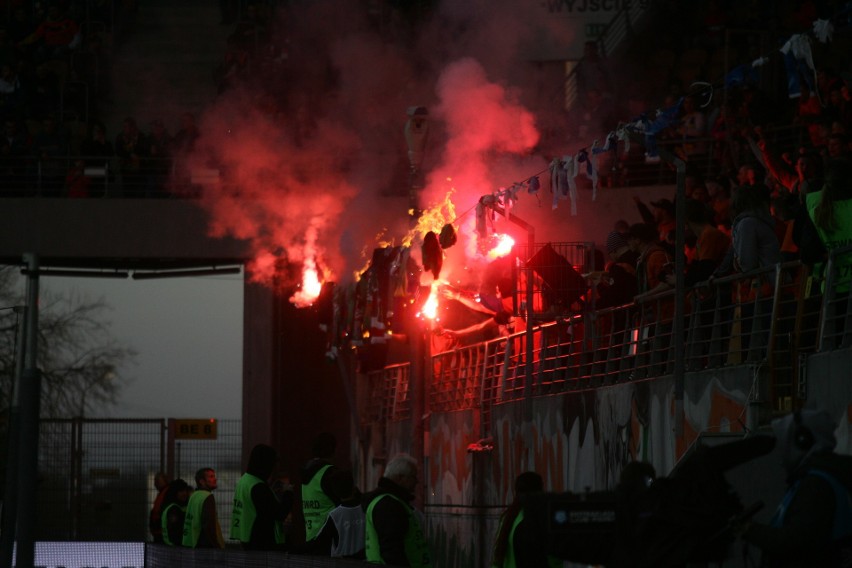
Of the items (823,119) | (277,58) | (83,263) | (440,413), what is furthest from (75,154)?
(823,119)

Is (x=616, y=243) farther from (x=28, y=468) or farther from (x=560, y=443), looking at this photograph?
(x=28, y=468)

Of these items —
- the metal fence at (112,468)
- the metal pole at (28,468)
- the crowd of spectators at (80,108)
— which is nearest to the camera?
the metal pole at (28,468)

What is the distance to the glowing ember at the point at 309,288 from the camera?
23875mm

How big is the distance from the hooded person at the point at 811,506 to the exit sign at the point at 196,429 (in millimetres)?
21115

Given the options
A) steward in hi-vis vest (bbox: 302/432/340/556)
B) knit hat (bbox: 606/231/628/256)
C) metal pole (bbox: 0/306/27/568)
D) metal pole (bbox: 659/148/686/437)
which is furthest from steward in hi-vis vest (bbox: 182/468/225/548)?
metal pole (bbox: 659/148/686/437)

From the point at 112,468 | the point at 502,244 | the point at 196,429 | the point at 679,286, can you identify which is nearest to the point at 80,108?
the point at 196,429

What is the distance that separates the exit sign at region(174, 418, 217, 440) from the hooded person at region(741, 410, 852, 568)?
21.1m

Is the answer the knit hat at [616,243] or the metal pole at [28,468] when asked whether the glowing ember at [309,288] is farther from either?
the knit hat at [616,243]

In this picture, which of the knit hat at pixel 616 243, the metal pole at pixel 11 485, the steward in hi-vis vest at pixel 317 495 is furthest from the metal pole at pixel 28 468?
the knit hat at pixel 616 243

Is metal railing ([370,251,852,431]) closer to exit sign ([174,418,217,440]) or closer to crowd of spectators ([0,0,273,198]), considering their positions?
exit sign ([174,418,217,440])

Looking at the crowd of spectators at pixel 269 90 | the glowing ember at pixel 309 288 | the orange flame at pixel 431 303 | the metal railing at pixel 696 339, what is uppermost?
the crowd of spectators at pixel 269 90

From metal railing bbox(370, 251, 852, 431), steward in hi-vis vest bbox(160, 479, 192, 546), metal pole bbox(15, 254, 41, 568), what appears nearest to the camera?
metal railing bbox(370, 251, 852, 431)

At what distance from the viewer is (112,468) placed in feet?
86.9

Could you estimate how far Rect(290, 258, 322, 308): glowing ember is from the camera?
23.9 m
